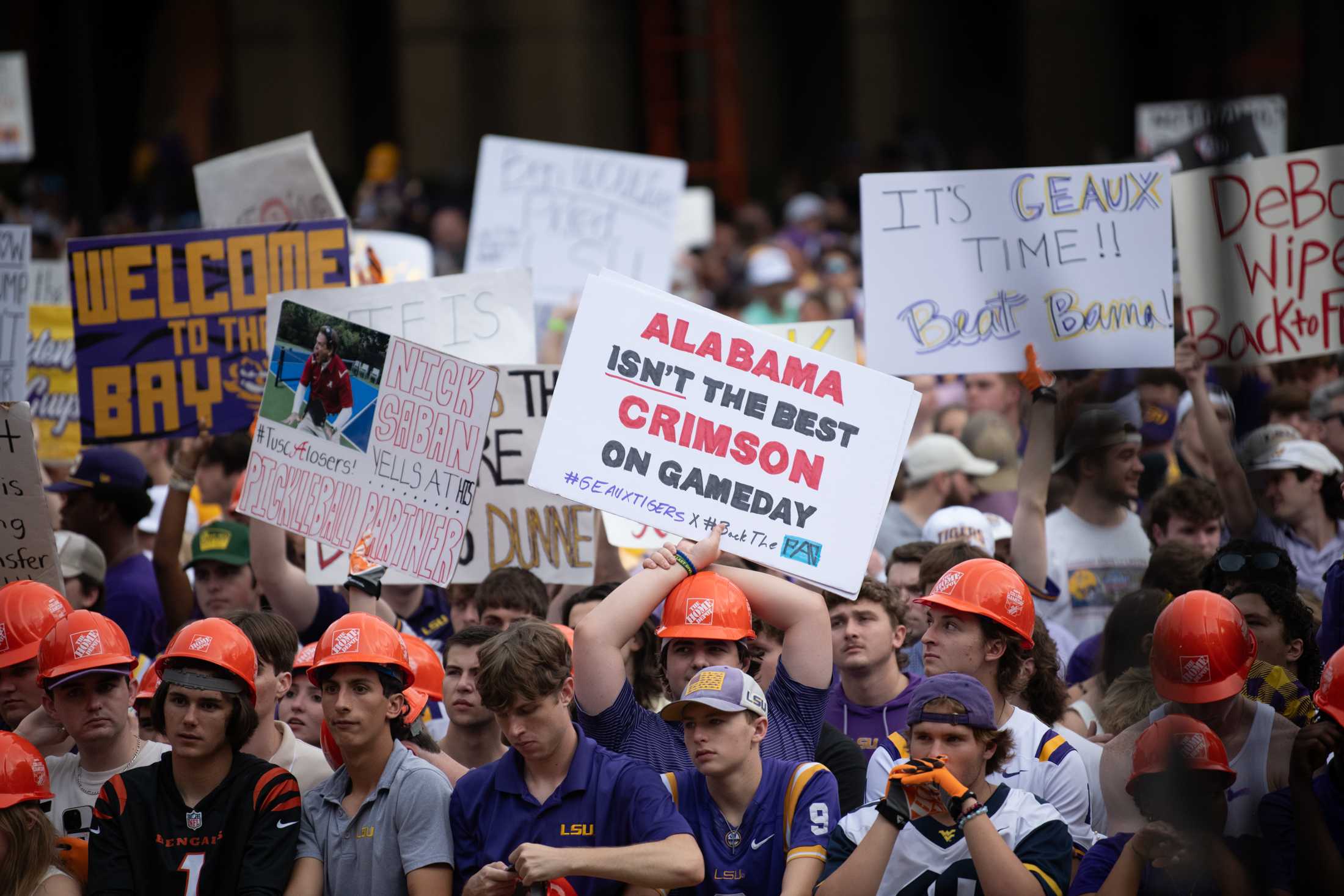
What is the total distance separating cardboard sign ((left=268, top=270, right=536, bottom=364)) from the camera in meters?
6.57

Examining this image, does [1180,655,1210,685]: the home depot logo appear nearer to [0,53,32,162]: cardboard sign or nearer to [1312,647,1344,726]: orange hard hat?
[1312,647,1344,726]: orange hard hat

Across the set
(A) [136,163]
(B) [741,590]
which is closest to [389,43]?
(A) [136,163]

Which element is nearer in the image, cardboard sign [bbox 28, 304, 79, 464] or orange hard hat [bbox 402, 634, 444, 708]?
orange hard hat [bbox 402, 634, 444, 708]

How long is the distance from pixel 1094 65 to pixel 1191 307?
44.1ft

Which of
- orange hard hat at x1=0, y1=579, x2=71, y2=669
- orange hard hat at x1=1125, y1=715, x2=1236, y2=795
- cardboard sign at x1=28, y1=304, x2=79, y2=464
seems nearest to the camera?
orange hard hat at x1=1125, y1=715, x2=1236, y2=795

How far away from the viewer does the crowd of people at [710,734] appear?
3805mm

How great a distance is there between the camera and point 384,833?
4180mm

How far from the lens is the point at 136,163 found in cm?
2191

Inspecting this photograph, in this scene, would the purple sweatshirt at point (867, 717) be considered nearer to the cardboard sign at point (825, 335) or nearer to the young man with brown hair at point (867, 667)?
the young man with brown hair at point (867, 667)

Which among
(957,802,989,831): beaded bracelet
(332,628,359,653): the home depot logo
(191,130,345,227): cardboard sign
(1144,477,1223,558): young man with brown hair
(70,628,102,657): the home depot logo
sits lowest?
(1144,477,1223,558): young man with brown hair

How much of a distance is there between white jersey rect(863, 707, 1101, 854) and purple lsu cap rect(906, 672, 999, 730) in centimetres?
27

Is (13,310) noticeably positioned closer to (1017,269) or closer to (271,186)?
(271,186)

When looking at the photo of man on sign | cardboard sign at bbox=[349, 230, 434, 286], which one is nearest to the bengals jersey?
the photo of man on sign

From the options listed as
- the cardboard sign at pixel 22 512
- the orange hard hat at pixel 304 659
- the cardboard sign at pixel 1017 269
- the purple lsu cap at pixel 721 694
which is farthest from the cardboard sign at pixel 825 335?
the cardboard sign at pixel 22 512
